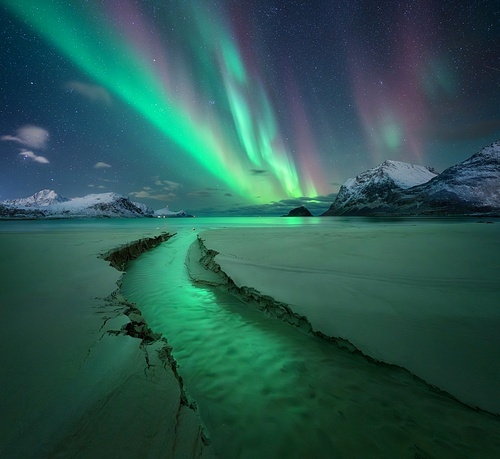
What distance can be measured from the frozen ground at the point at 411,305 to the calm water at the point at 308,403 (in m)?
0.28

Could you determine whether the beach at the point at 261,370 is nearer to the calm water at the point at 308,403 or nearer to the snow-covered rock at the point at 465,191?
the calm water at the point at 308,403

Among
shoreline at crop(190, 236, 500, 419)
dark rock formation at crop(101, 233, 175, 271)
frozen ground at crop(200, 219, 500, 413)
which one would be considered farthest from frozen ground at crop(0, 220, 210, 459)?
dark rock formation at crop(101, 233, 175, 271)

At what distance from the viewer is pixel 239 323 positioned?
17.4 feet

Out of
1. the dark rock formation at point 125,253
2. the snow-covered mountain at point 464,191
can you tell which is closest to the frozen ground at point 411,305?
the dark rock formation at point 125,253

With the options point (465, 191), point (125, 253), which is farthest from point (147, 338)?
point (465, 191)

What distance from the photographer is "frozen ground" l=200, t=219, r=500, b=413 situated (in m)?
2.92

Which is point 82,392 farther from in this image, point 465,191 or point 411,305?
point 465,191

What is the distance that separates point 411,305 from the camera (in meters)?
4.52

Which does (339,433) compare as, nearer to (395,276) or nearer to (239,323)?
(239,323)

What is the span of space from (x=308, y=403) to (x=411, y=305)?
305 cm

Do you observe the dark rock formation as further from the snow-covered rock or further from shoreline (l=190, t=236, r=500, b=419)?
the snow-covered rock

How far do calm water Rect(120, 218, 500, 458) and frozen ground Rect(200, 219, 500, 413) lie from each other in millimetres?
279

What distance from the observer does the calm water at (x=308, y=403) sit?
2258 mm

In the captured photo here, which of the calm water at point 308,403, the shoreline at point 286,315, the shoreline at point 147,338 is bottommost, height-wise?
the calm water at point 308,403
